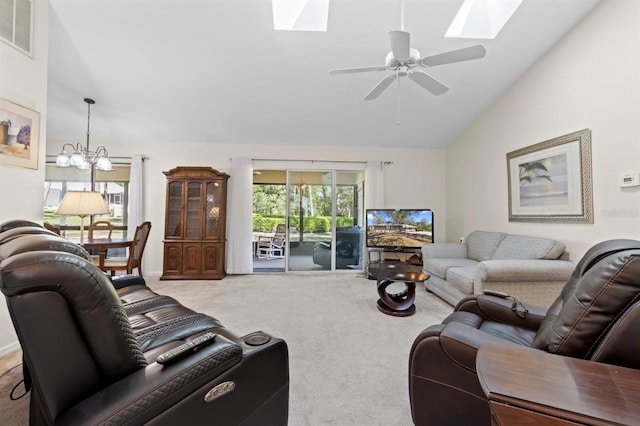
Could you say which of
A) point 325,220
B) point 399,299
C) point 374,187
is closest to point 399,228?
point 374,187

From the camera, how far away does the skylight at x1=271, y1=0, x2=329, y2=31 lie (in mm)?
2697

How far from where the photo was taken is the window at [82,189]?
4.67 meters

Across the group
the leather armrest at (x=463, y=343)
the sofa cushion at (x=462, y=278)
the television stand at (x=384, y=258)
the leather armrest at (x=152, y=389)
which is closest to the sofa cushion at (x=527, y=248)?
the sofa cushion at (x=462, y=278)

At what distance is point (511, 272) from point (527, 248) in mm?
730

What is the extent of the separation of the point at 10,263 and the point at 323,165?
455cm

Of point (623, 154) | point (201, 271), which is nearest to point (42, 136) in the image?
point (201, 271)

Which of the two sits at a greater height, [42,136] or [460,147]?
[460,147]

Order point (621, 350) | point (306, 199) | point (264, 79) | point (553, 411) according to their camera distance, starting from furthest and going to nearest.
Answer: point (306, 199)
point (264, 79)
point (621, 350)
point (553, 411)

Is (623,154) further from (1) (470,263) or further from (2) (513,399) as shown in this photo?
(2) (513,399)

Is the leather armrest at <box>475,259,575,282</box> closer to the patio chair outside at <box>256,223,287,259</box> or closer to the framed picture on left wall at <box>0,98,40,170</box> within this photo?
the framed picture on left wall at <box>0,98,40,170</box>

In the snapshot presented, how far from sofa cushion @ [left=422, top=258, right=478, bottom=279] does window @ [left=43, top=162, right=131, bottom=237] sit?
5.21 m

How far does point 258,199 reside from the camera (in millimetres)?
6957

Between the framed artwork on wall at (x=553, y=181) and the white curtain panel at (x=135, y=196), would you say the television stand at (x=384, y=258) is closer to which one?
the framed artwork on wall at (x=553, y=181)

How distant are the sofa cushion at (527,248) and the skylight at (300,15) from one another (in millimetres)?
3341
